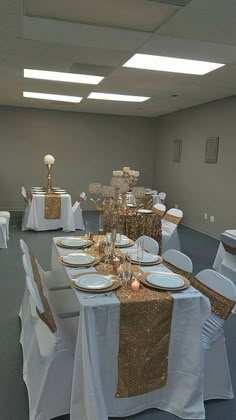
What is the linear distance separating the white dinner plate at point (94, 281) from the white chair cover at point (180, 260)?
638mm

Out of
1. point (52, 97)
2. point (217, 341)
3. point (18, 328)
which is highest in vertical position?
point (52, 97)

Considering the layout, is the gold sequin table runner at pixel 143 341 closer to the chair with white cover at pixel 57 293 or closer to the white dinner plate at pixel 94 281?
the white dinner plate at pixel 94 281

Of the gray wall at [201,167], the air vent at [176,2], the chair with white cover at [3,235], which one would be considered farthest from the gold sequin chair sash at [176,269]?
the gray wall at [201,167]

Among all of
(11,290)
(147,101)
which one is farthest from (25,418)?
(147,101)

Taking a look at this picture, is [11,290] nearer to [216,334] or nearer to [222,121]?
[216,334]

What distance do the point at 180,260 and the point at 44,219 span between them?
13.2 ft

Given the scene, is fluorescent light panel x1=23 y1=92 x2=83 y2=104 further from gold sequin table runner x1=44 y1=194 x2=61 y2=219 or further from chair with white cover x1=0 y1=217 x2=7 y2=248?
chair with white cover x1=0 y1=217 x2=7 y2=248

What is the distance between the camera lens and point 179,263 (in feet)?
7.91

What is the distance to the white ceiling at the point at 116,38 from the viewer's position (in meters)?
2.26

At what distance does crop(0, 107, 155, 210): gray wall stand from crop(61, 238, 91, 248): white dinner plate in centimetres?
565

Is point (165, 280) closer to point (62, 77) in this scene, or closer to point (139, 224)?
point (139, 224)

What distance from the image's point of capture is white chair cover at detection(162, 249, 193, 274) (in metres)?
2.31

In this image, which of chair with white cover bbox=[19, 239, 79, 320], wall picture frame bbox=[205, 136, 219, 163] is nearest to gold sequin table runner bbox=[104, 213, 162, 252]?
chair with white cover bbox=[19, 239, 79, 320]

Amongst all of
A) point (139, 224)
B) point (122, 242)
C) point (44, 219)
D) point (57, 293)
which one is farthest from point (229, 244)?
point (44, 219)
